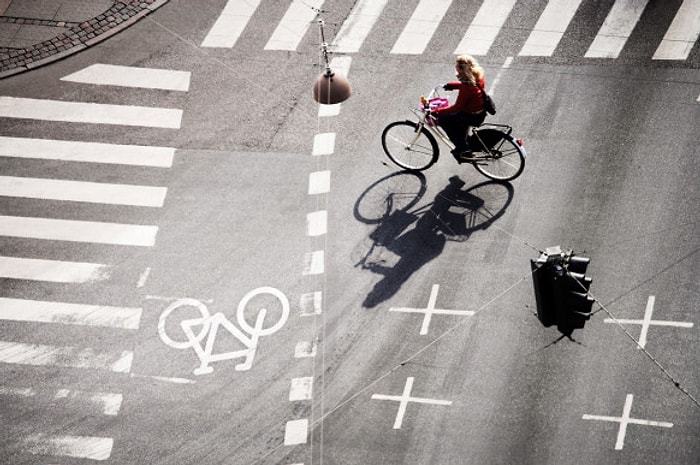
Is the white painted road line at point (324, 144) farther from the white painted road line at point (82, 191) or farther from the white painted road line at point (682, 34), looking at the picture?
the white painted road line at point (682, 34)

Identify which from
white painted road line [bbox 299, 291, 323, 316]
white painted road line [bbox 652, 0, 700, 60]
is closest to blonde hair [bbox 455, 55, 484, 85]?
white painted road line [bbox 299, 291, 323, 316]

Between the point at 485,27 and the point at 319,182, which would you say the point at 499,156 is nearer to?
the point at 319,182

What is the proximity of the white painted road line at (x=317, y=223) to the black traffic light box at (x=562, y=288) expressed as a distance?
4.90 metres

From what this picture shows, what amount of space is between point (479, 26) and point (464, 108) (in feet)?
13.1

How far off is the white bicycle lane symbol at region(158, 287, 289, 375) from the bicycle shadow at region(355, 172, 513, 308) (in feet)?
5.28

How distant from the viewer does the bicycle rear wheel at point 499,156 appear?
13.8 meters

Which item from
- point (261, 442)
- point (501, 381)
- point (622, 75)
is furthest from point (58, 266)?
point (622, 75)

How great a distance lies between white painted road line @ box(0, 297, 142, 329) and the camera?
43.4 ft

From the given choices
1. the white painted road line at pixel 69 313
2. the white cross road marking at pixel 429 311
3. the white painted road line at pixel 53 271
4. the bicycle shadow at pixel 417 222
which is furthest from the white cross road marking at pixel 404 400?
the white painted road line at pixel 53 271

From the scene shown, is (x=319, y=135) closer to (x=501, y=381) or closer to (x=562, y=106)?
(x=562, y=106)

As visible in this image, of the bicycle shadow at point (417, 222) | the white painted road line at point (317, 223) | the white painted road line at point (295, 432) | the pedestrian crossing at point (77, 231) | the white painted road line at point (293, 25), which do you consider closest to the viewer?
the white painted road line at point (295, 432)

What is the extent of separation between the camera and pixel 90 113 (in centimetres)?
1600

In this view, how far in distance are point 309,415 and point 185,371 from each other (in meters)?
2.10

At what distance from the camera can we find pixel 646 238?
13305 mm
